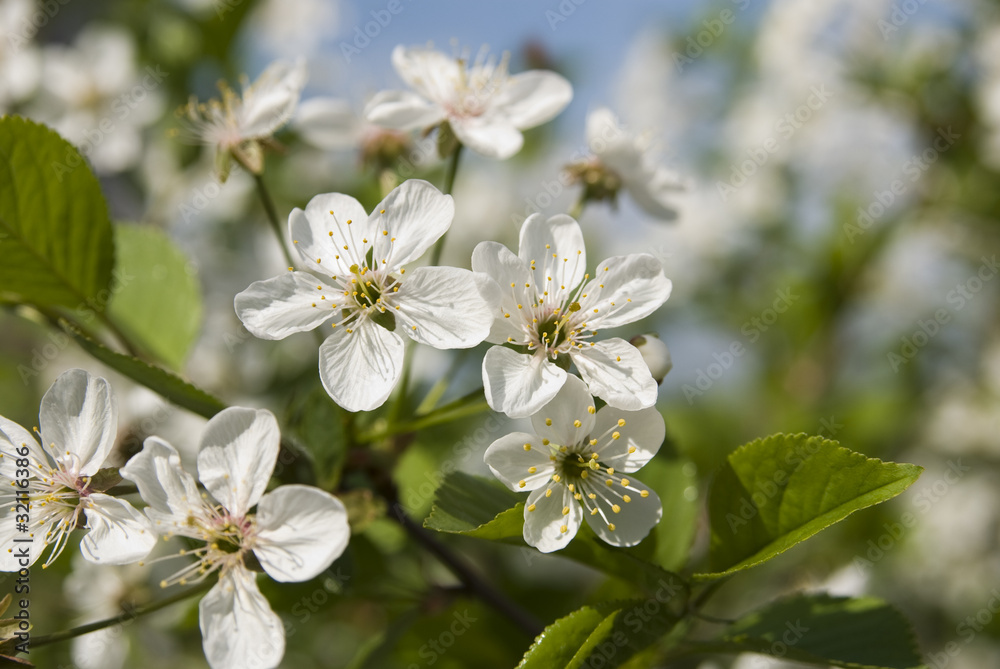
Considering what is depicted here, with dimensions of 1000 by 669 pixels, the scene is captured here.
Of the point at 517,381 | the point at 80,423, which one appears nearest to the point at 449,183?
the point at 517,381

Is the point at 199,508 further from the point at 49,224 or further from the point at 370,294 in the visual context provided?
the point at 49,224

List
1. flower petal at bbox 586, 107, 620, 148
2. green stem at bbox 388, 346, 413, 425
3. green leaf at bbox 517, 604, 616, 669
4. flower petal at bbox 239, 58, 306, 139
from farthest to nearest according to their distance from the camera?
1. flower petal at bbox 586, 107, 620, 148
2. flower petal at bbox 239, 58, 306, 139
3. green stem at bbox 388, 346, 413, 425
4. green leaf at bbox 517, 604, 616, 669

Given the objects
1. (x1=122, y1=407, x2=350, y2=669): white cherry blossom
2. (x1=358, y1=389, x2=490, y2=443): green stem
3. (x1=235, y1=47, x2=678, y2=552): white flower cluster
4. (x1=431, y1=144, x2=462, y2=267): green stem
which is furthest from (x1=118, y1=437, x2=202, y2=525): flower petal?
(x1=431, y1=144, x2=462, y2=267): green stem

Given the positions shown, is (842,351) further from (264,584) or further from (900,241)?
(264,584)

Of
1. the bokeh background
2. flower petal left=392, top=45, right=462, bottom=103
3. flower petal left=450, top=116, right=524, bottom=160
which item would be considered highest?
flower petal left=392, top=45, right=462, bottom=103

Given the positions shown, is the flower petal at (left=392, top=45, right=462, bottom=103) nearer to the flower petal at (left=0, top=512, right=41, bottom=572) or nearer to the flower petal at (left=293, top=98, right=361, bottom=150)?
the flower petal at (left=293, top=98, right=361, bottom=150)

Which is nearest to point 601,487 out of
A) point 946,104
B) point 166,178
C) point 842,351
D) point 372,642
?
point 372,642

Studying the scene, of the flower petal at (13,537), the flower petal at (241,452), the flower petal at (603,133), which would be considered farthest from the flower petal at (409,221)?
the flower petal at (13,537)
